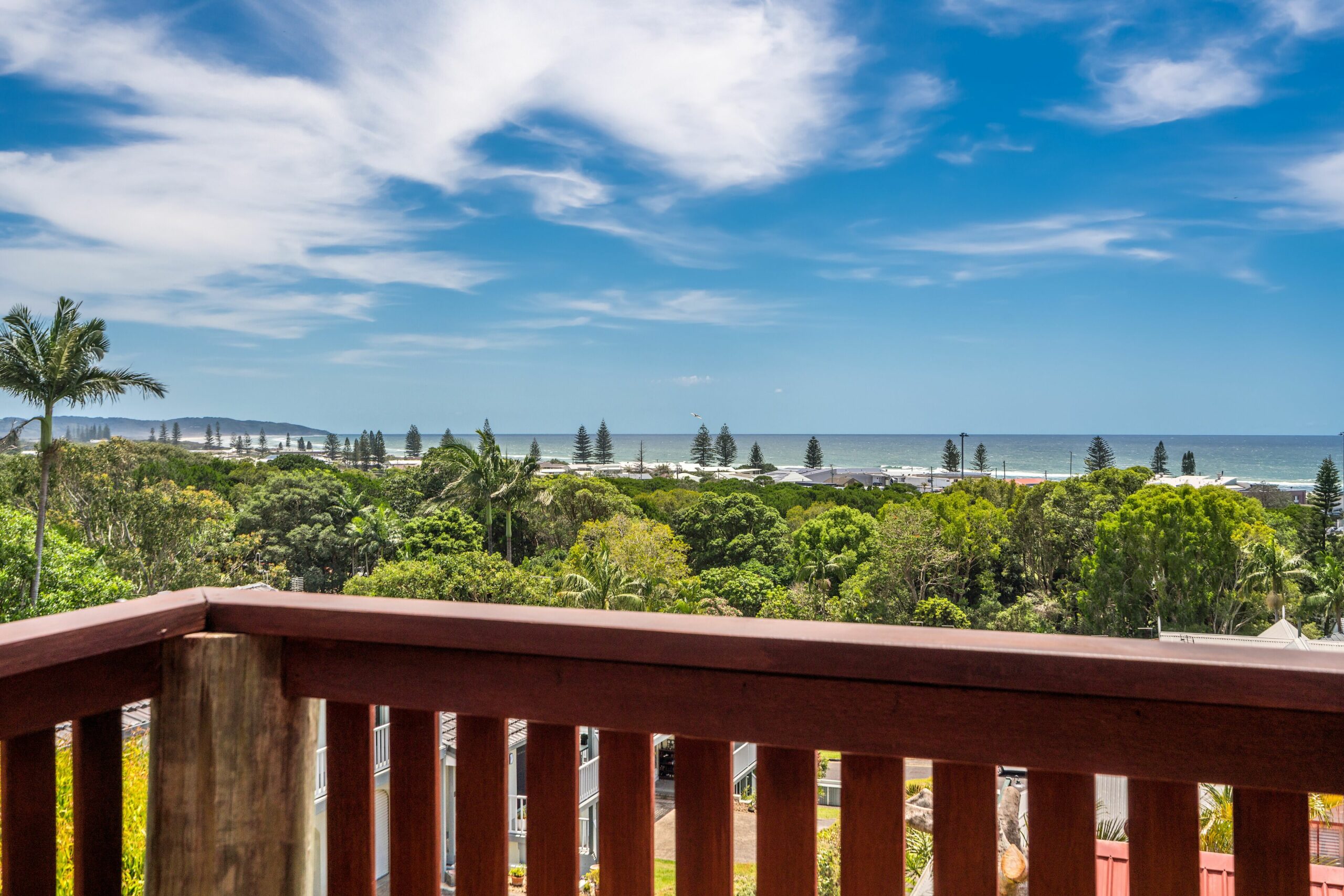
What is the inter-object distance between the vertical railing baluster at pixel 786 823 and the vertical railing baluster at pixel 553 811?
17 cm

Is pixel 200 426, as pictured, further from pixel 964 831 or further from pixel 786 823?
pixel 964 831

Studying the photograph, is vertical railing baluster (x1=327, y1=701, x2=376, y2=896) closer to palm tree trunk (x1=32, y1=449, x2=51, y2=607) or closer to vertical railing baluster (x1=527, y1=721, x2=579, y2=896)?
vertical railing baluster (x1=527, y1=721, x2=579, y2=896)

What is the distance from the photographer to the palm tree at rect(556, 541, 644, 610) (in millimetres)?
18984

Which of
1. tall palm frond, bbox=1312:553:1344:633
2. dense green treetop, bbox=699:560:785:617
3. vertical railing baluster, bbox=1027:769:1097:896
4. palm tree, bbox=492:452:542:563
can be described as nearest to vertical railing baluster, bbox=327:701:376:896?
vertical railing baluster, bbox=1027:769:1097:896

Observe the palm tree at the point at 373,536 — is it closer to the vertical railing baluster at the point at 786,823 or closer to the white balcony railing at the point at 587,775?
the white balcony railing at the point at 587,775

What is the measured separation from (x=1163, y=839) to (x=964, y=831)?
140mm

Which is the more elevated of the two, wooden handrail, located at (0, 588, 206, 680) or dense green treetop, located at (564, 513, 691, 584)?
wooden handrail, located at (0, 588, 206, 680)

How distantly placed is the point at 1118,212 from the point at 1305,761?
73656 millimetres

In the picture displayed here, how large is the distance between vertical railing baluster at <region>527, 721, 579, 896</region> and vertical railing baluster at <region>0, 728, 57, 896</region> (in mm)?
446

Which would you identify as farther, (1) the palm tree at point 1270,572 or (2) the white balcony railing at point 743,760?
(1) the palm tree at point 1270,572

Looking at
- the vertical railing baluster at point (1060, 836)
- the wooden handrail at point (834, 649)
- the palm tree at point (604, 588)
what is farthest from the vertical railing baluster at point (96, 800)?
the palm tree at point (604, 588)

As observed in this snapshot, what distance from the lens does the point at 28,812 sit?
0.73m

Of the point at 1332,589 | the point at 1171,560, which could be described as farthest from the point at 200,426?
the point at 1332,589

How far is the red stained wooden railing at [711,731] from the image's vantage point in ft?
1.84
